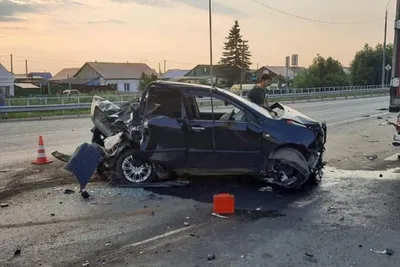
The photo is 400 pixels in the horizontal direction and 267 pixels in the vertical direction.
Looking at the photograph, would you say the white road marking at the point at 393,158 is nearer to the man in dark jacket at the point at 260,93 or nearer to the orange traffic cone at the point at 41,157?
the man in dark jacket at the point at 260,93

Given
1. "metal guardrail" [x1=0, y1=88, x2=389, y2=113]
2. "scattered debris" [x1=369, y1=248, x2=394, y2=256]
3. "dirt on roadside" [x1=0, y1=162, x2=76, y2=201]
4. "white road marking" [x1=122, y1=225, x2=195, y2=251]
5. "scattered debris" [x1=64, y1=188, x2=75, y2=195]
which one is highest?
"metal guardrail" [x1=0, y1=88, x2=389, y2=113]

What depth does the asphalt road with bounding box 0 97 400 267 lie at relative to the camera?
14.0 ft

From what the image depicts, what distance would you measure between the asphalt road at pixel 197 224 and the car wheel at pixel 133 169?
0.33 metres

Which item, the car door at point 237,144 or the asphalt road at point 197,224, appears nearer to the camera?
the asphalt road at point 197,224

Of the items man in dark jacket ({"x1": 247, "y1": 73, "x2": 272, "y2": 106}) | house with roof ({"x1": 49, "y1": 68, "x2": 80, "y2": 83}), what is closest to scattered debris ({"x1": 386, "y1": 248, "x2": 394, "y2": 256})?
man in dark jacket ({"x1": 247, "y1": 73, "x2": 272, "y2": 106})

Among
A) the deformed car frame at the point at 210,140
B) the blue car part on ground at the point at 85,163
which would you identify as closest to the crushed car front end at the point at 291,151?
the deformed car frame at the point at 210,140

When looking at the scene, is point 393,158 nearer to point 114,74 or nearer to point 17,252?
point 17,252

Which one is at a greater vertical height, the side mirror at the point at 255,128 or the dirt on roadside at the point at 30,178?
the side mirror at the point at 255,128

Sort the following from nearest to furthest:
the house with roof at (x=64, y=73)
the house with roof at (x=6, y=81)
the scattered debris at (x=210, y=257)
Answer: the scattered debris at (x=210, y=257), the house with roof at (x=6, y=81), the house with roof at (x=64, y=73)

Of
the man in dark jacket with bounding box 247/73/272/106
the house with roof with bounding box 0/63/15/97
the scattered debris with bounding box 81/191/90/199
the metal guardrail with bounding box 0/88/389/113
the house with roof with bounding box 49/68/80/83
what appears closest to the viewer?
the scattered debris with bounding box 81/191/90/199

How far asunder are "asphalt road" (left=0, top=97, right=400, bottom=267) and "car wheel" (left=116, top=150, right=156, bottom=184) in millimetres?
325

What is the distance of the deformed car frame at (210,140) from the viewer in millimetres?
6719

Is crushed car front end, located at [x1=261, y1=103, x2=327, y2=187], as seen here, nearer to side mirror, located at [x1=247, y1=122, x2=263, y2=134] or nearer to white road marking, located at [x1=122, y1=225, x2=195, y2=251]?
side mirror, located at [x1=247, y1=122, x2=263, y2=134]

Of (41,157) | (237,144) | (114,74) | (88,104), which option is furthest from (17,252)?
(114,74)
